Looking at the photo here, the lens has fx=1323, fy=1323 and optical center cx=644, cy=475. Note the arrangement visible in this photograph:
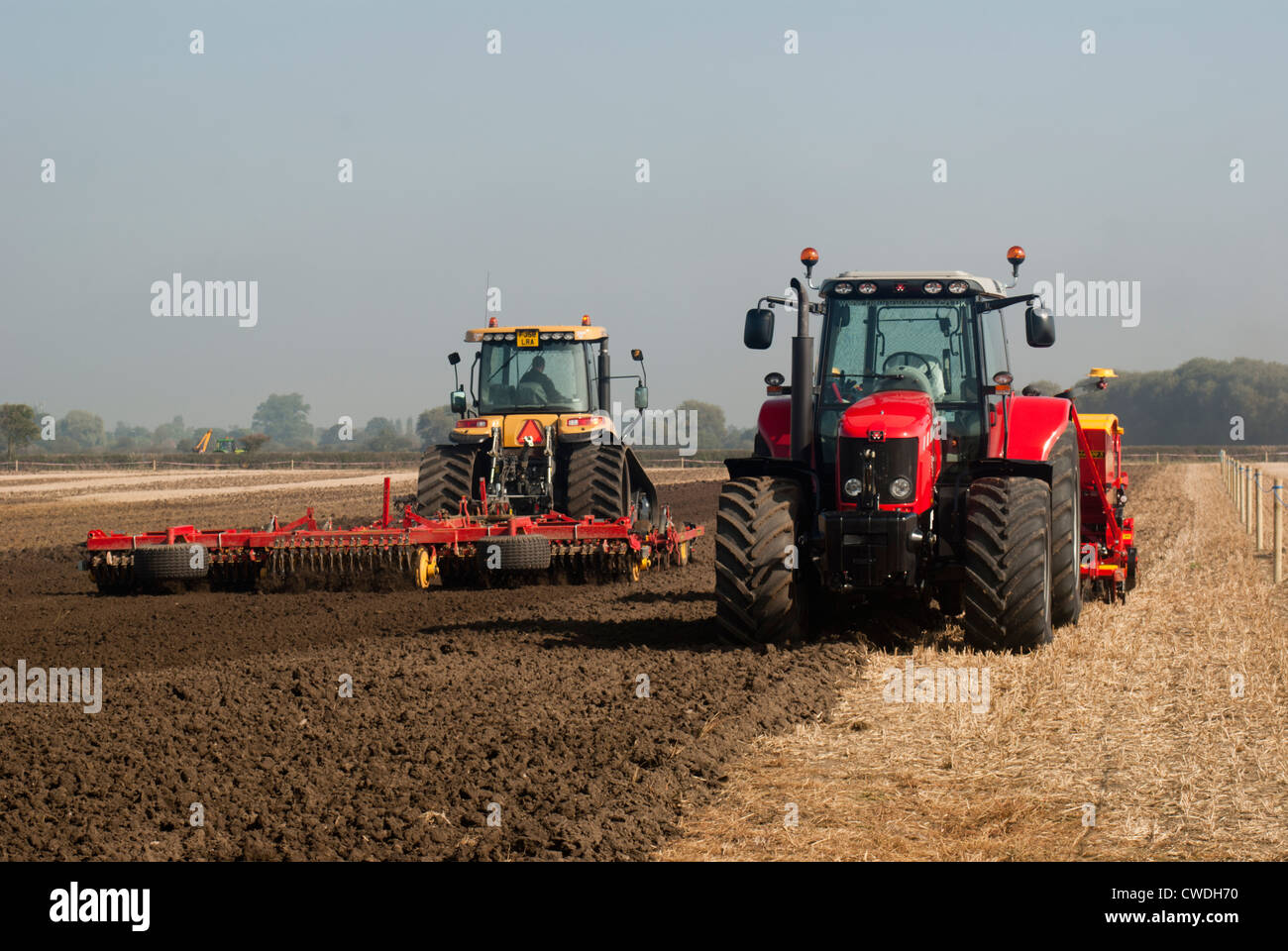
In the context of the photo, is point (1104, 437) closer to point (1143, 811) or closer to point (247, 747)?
point (1143, 811)

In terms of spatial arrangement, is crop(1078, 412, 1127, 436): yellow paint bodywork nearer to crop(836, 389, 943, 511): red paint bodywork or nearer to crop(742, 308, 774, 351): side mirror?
crop(836, 389, 943, 511): red paint bodywork

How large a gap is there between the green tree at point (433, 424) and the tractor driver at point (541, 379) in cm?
7972

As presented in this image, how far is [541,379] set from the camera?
1520 centimetres

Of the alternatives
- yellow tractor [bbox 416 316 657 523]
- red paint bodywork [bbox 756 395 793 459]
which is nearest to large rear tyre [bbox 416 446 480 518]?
yellow tractor [bbox 416 316 657 523]

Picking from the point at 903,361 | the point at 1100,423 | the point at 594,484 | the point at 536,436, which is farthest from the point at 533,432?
the point at 903,361

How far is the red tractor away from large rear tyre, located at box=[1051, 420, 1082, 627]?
1cm

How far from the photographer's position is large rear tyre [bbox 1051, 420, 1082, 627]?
30.4 feet

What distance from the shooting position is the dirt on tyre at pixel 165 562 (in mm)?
12391

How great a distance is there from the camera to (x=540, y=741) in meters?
6.47

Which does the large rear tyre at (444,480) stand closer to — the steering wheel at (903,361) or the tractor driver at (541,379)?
the tractor driver at (541,379)

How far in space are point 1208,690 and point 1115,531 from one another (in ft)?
12.0

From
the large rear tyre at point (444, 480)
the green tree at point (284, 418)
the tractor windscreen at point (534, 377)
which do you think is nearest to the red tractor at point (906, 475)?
the large rear tyre at point (444, 480)
